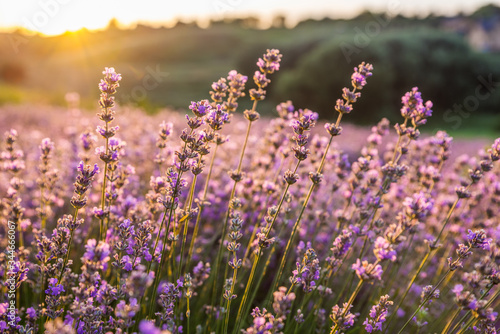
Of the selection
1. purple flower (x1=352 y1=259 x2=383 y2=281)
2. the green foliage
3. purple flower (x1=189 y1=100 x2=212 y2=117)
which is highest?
the green foliage

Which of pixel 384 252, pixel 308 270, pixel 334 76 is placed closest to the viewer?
pixel 384 252

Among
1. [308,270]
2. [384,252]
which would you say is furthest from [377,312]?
[384,252]

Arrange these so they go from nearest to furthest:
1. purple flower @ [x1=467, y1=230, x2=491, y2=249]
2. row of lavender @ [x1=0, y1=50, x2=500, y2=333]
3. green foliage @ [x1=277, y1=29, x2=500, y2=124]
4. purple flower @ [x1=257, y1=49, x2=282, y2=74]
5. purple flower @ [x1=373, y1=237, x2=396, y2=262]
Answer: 1. purple flower @ [x1=373, y1=237, x2=396, y2=262]
2. row of lavender @ [x1=0, y1=50, x2=500, y2=333]
3. purple flower @ [x1=467, y1=230, x2=491, y2=249]
4. purple flower @ [x1=257, y1=49, x2=282, y2=74]
5. green foliage @ [x1=277, y1=29, x2=500, y2=124]

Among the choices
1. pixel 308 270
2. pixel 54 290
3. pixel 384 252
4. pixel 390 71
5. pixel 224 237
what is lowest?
pixel 54 290

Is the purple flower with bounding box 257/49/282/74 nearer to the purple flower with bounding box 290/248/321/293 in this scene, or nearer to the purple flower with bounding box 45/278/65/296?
the purple flower with bounding box 290/248/321/293

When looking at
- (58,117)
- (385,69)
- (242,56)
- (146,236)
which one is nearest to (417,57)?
(385,69)

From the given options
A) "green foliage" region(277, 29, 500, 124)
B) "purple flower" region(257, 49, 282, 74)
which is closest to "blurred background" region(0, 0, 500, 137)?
"green foliage" region(277, 29, 500, 124)

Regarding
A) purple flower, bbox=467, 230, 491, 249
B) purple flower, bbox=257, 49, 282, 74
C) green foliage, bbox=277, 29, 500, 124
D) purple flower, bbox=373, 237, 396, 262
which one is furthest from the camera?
green foliage, bbox=277, 29, 500, 124

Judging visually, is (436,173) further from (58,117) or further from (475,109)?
(475,109)

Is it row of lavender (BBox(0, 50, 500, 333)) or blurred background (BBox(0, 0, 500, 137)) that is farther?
blurred background (BBox(0, 0, 500, 137))

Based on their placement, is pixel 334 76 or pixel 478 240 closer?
pixel 478 240

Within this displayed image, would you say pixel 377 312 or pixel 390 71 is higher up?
pixel 390 71

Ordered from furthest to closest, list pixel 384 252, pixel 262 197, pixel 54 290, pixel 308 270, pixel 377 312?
pixel 262 197 < pixel 308 270 < pixel 377 312 < pixel 54 290 < pixel 384 252

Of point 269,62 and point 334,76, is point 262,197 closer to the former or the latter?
point 269,62
